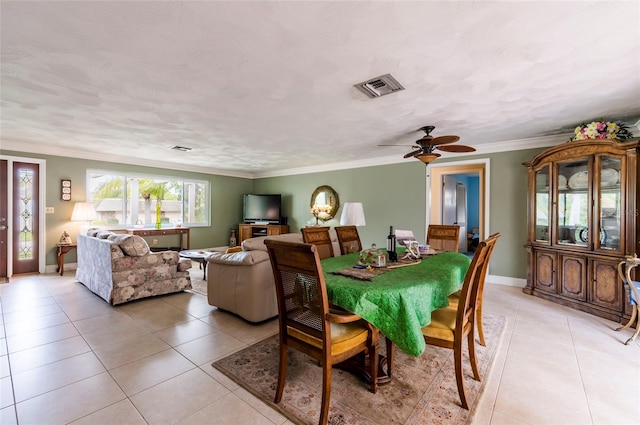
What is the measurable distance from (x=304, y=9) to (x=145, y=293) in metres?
3.79

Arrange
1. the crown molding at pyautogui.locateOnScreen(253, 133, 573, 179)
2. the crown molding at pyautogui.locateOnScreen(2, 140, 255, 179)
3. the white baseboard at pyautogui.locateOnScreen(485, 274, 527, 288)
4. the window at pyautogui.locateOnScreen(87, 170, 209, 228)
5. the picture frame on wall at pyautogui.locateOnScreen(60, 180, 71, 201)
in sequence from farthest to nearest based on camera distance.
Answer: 1. the window at pyautogui.locateOnScreen(87, 170, 209, 228)
2. the picture frame on wall at pyautogui.locateOnScreen(60, 180, 71, 201)
3. the crown molding at pyautogui.locateOnScreen(2, 140, 255, 179)
4. the white baseboard at pyautogui.locateOnScreen(485, 274, 527, 288)
5. the crown molding at pyautogui.locateOnScreen(253, 133, 573, 179)

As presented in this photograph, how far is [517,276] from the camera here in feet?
14.7

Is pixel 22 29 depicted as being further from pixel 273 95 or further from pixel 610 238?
pixel 610 238

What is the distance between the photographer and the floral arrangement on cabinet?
3.24 meters

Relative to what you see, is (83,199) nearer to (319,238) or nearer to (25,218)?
(25,218)

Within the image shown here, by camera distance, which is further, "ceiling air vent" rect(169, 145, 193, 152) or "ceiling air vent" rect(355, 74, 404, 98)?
"ceiling air vent" rect(169, 145, 193, 152)

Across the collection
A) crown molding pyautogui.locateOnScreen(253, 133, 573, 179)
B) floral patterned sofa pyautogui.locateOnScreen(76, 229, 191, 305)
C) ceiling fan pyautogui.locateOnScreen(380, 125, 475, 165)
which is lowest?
floral patterned sofa pyautogui.locateOnScreen(76, 229, 191, 305)

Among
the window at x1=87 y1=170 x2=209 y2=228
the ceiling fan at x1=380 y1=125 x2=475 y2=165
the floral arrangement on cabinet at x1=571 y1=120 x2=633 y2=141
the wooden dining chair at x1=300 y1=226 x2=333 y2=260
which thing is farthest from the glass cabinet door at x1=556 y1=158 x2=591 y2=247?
the window at x1=87 y1=170 x2=209 y2=228

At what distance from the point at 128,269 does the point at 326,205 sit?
4.08 meters

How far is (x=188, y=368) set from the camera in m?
2.13

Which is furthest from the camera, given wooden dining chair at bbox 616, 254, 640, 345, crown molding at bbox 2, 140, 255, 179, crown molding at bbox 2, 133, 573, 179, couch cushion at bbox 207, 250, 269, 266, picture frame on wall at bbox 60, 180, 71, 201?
picture frame on wall at bbox 60, 180, 71, 201

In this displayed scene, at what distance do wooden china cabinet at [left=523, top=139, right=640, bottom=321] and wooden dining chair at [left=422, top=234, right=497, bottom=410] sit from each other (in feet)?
7.98

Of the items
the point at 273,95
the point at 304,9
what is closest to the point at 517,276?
the point at 273,95

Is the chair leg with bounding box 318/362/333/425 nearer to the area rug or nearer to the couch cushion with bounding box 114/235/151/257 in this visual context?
the area rug
